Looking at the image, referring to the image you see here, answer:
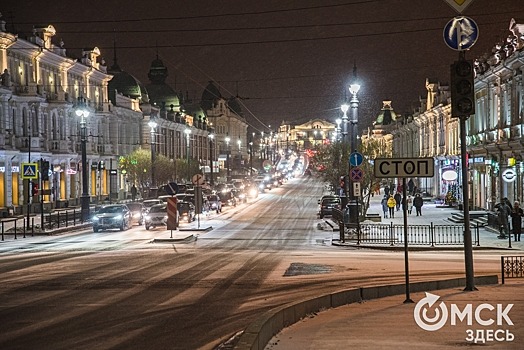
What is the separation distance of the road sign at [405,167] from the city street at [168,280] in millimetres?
3257

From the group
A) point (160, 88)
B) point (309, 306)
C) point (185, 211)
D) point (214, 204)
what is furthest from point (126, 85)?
point (309, 306)

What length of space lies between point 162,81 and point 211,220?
8507cm

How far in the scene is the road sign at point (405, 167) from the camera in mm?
17125

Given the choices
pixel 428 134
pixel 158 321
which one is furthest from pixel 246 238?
pixel 428 134

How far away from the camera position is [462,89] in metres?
17.8

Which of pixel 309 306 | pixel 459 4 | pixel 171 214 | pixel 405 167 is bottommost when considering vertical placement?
pixel 309 306

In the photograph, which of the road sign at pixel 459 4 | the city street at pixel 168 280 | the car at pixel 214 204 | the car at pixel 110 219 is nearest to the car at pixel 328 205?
the car at pixel 214 204

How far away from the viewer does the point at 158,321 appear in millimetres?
15547

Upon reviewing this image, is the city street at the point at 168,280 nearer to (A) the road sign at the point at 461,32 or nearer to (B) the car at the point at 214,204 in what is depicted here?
(A) the road sign at the point at 461,32

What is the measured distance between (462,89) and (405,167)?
2.06 meters

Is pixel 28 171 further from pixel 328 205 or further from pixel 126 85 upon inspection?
pixel 126 85

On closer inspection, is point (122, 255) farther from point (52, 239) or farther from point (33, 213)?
point (33, 213)

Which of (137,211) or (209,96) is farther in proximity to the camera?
(209,96)

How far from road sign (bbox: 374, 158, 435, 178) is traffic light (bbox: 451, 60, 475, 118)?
1276 millimetres
